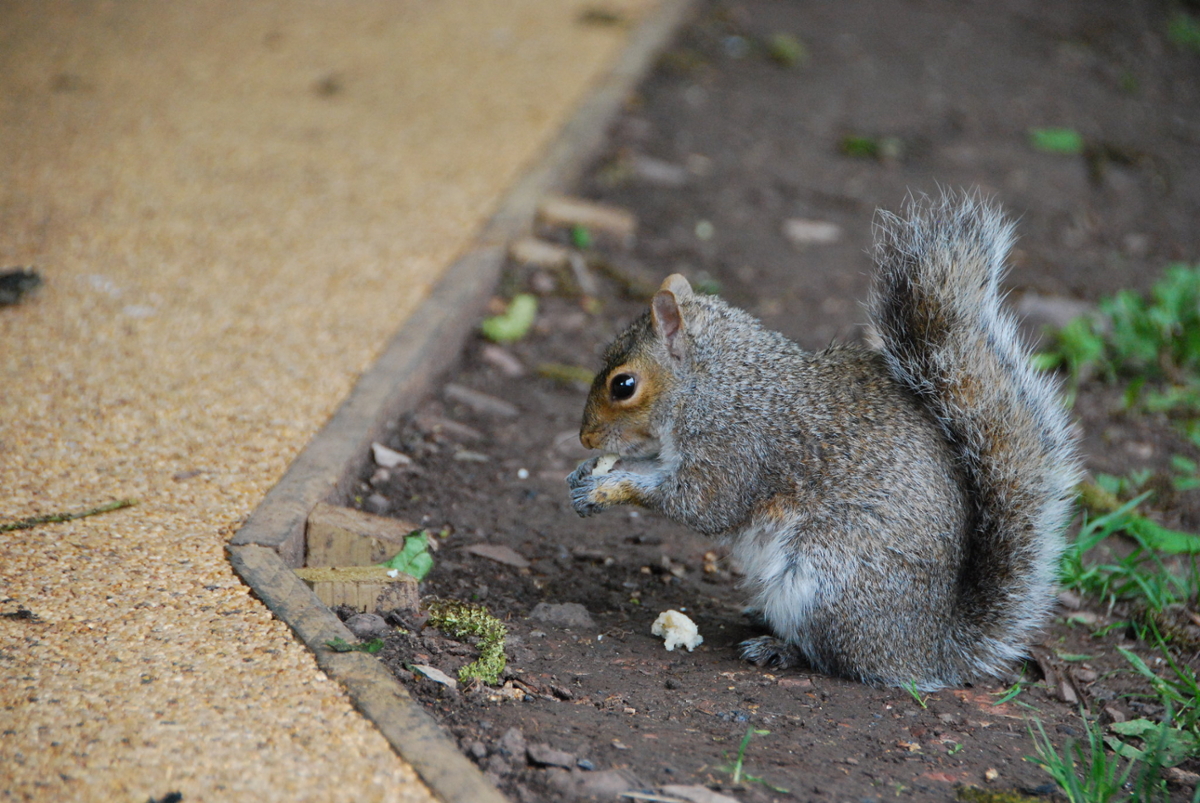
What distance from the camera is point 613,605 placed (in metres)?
2.73

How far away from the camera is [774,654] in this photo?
252 centimetres

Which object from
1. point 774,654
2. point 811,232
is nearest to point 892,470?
point 774,654

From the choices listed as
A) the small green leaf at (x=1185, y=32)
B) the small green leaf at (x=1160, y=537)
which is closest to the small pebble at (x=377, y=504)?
the small green leaf at (x=1160, y=537)

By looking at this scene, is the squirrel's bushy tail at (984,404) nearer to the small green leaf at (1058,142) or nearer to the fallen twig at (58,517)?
the fallen twig at (58,517)

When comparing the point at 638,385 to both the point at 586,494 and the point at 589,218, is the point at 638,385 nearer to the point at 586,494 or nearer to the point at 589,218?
the point at 586,494

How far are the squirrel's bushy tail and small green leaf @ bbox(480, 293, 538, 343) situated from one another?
1666 millimetres

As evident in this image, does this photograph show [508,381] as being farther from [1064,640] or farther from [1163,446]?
[1163,446]

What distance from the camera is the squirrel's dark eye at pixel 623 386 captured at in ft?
8.54

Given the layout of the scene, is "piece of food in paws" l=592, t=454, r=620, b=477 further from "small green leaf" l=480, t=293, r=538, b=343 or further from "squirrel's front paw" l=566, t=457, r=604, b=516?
"small green leaf" l=480, t=293, r=538, b=343

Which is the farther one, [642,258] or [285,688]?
[642,258]

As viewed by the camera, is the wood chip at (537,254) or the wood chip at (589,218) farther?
the wood chip at (589,218)

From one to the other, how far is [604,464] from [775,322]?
1704 millimetres

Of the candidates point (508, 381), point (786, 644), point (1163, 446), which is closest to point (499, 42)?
point (508, 381)

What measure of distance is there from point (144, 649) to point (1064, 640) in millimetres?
2122
